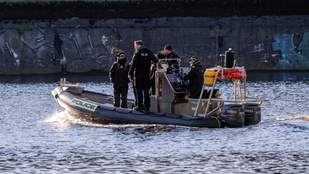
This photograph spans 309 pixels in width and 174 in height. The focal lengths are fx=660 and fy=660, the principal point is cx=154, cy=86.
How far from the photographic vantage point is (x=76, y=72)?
132 feet

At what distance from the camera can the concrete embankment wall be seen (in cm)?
4044

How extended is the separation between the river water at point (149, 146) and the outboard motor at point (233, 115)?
222mm

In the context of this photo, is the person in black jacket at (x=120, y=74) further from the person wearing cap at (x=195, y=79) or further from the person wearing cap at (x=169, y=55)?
the person wearing cap at (x=195, y=79)

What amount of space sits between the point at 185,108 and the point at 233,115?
1711 millimetres

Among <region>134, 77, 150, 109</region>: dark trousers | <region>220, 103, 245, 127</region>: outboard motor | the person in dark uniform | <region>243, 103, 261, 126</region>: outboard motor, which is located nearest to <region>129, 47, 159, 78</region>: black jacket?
the person in dark uniform

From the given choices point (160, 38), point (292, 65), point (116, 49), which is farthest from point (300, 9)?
point (116, 49)

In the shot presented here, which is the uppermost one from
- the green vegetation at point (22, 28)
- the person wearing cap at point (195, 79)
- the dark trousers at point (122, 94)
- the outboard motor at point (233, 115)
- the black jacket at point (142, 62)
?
the green vegetation at point (22, 28)

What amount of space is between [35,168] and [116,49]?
28312 mm

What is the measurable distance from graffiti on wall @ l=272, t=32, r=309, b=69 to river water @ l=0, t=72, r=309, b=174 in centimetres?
1967

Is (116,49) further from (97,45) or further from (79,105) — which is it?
(79,105)

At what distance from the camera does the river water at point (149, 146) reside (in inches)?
510

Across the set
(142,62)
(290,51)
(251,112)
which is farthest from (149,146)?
(290,51)

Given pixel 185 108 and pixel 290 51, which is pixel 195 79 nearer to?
pixel 185 108

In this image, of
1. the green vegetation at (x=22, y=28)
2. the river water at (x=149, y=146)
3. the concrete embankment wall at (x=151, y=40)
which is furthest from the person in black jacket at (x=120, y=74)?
the green vegetation at (x=22, y=28)
